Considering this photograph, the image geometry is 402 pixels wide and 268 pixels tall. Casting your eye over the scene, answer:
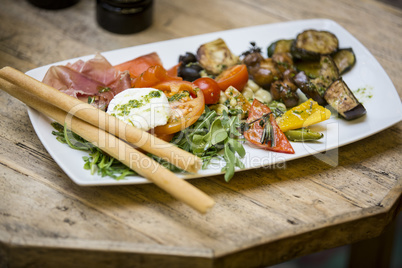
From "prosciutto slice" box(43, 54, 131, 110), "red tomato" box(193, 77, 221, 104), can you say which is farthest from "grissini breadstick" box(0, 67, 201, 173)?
"red tomato" box(193, 77, 221, 104)

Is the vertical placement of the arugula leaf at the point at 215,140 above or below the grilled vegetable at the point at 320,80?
below

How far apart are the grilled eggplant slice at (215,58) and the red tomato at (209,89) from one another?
29cm

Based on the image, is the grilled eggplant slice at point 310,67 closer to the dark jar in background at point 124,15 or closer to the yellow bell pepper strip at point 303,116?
the yellow bell pepper strip at point 303,116

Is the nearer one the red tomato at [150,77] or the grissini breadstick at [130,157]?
the grissini breadstick at [130,157]

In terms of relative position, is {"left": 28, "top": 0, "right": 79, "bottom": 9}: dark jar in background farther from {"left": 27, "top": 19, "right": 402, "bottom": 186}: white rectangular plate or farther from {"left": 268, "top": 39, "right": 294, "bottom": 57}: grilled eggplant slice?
{"left": 268, "top": 39, "right": 294, "bottom": 57}: grilled eggplant slice

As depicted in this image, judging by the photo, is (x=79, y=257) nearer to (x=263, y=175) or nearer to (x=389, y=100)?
(x=263, y=175)

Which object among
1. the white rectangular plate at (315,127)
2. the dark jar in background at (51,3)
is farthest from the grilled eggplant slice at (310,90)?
the dark jar in background at (51,3)

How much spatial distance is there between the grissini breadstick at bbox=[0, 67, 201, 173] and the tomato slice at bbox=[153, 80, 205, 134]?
0.43 ft

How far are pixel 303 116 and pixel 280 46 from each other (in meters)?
0.73

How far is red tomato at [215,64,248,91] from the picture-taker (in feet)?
7.97

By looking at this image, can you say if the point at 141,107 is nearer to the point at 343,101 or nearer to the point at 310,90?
the point at 310,90

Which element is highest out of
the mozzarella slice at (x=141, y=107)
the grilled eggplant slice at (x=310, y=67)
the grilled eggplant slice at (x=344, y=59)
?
the grilled eggplant slice at (x=344, y=59)

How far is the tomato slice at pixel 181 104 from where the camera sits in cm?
206

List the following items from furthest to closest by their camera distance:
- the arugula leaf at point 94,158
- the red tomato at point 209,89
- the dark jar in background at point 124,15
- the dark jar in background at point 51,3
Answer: the dark jar in background at point 51,3, the dark jar in background at point 124,15, the red tomato at point 209,89, the arugula leaf at point 94,158
